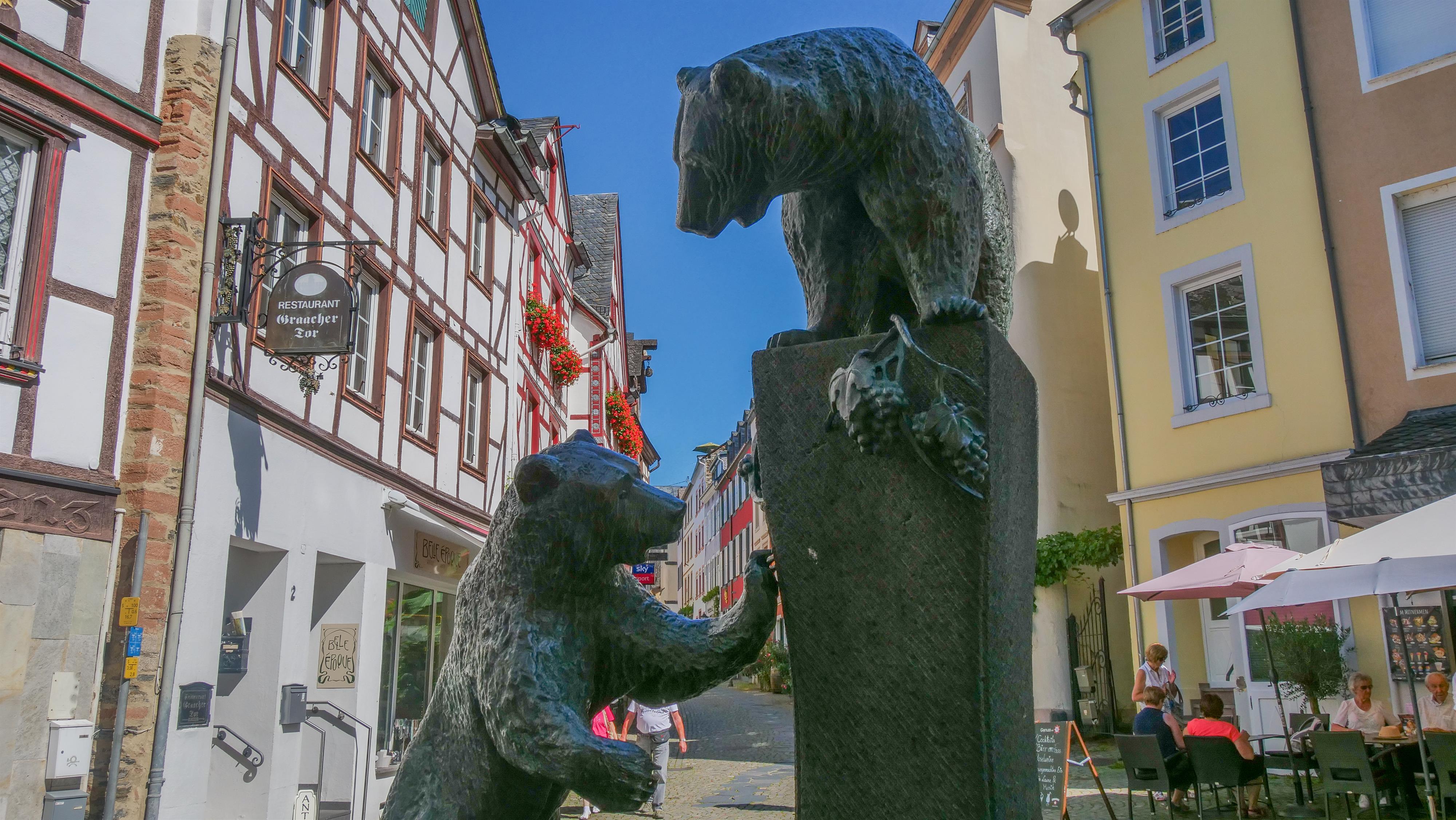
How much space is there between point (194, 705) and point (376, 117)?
22.5ft

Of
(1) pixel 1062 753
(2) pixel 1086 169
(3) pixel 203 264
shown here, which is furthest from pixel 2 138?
(2) pixel 1086 169

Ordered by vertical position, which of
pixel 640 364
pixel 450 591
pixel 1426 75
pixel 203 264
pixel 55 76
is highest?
pixel 640 364

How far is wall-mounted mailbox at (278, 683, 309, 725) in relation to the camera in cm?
909

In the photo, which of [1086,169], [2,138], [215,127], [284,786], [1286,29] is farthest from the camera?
[1086,169]

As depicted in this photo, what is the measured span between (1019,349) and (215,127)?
11.6 m

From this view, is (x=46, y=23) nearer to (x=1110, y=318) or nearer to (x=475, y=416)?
(x=475, y=416)

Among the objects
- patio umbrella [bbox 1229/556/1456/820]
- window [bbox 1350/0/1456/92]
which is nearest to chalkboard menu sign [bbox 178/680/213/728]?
patio umbrella [bbox 1229/556/1456/820]

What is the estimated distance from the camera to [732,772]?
42.5 ft

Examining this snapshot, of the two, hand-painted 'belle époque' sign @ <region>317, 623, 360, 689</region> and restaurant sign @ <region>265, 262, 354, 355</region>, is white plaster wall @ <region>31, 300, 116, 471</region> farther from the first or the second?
hand-painted 'belle époque' sign @ <region>317, 623, 360, 689</region>

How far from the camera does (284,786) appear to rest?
30.1 ft

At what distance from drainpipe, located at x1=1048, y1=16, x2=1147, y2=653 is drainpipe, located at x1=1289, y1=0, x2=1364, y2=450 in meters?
2.90

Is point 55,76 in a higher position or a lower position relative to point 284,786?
higher

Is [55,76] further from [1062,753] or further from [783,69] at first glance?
[1062,753]

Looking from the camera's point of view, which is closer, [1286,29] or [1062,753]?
[1062,753]
